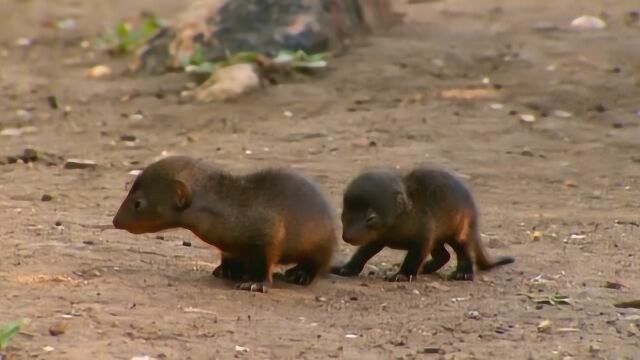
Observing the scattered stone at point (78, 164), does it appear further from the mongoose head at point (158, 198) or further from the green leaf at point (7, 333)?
the green leaf at point (7, 333)

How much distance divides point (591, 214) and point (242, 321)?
11.0ft

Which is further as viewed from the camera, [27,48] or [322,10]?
[27,48]

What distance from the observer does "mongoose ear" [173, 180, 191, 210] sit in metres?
6.21

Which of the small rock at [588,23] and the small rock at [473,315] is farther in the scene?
the small rock at [588,23]

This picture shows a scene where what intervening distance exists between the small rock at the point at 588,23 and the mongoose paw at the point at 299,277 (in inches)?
287

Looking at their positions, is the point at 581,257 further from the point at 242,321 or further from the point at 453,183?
the point at 242,321

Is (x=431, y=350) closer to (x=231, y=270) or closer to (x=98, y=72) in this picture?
(x=231, y=270)

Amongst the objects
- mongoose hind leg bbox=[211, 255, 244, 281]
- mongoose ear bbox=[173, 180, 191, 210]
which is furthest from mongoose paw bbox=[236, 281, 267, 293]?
mongoose ear bbox=[173, 180, 191, 210]

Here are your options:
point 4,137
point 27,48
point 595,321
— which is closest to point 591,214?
point 595,321

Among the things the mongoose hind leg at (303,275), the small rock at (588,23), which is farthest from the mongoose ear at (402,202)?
the small rock at (588,23)

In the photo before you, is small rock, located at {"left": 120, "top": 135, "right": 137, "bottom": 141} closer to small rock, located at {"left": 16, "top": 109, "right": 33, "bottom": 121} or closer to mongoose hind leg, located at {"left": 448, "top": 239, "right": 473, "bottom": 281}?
small rock, located at {"left": 16, "top": 109, "right": 33, "bottom": 121}

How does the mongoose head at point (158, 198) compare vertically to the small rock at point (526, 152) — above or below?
above

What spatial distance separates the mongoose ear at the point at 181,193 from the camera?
20.4 feet

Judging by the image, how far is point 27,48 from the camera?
46.4 feet
